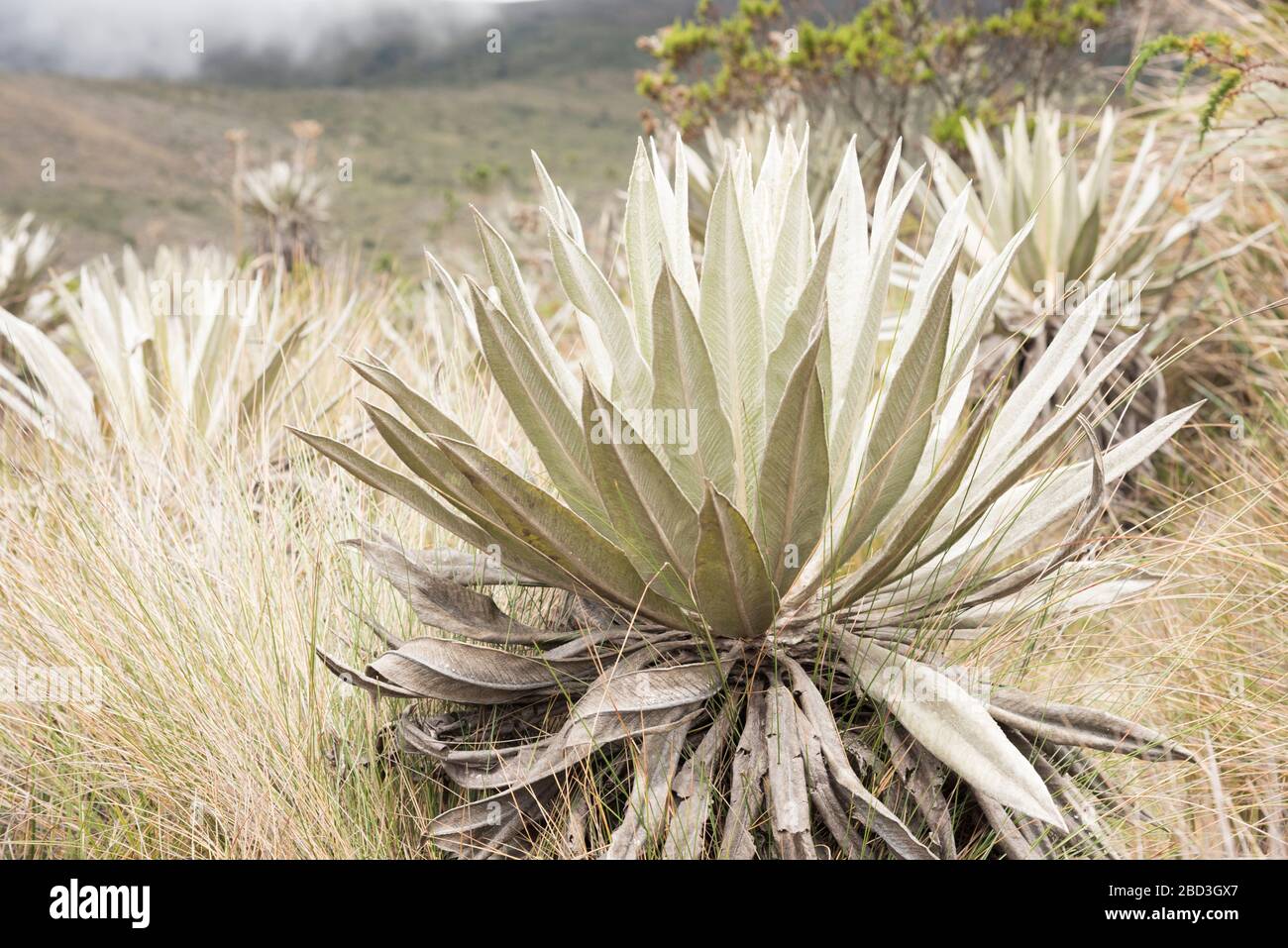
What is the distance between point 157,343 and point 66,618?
195cm

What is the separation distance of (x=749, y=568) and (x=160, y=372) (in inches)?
112

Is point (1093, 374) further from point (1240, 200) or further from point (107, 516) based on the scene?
point (1240, 200)

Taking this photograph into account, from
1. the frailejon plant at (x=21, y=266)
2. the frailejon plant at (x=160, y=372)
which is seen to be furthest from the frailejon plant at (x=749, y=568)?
the frailejon plant at (x=21, y=266)

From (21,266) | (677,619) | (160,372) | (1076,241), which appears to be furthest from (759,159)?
(677,619)

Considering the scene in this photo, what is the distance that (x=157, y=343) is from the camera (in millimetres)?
4078

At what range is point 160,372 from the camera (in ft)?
12.4

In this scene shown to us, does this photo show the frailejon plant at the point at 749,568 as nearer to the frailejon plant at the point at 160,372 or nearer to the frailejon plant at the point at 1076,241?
the frailejon plant at the point at 160,372

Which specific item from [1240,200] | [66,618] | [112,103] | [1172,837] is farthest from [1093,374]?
[112,103]

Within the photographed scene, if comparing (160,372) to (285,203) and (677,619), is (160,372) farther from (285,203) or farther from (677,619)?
(285,203)

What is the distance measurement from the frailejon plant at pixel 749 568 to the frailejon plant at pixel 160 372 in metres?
1.68

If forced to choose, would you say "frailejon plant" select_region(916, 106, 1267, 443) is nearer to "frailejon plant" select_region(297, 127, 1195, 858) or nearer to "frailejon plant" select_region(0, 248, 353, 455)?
"frailejon plant" select_region(297, 127, 1195, 858)

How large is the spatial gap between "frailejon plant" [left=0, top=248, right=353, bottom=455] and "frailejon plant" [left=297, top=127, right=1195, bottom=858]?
5.50 feet

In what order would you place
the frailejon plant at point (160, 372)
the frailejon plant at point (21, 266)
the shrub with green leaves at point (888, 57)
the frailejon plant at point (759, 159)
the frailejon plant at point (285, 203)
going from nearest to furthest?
the frailejon plant at point (160, 372) < the frailejon plant at point (759, 159) < the frailejon plant at point (21, 266) < the shrub with green leaves at point (888, 57) < the frailejon plant at point (285, 203)

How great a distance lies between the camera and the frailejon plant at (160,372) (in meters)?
3.54
